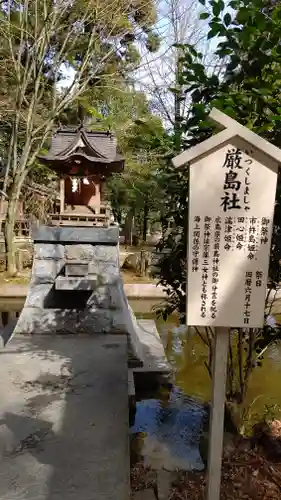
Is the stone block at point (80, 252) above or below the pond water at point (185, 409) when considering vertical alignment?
above

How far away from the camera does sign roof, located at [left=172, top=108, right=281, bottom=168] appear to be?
2053mm

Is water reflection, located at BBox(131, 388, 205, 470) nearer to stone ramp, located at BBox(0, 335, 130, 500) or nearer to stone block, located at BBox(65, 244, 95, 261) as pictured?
stone ramp, located at BBox(0, 335, 130, 500)

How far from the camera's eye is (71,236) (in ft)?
19.6

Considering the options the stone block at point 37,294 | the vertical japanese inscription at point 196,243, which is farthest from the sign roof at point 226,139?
the stone block at point 37,294

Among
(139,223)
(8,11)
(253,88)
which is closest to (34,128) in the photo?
(8,11)

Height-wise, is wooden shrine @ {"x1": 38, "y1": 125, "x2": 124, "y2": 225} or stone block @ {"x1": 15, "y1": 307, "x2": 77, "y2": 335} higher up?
wooden shrine @ {"x1": 38, "y1": 125, "x2": 124, "y2": 225}

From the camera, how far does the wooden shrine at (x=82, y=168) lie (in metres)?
6.29

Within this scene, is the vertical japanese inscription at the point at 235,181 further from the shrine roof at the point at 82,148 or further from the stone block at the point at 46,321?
the shrine roof at the point at 82,148

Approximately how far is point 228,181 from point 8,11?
33.3 ft

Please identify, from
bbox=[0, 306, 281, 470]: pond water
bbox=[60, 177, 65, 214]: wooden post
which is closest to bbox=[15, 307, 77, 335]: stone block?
bbox=[0, 306, 281, 470]: pond water

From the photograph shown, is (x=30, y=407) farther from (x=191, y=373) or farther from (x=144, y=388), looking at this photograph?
(x=191, y=373)

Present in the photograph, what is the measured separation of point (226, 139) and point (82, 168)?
4.71 meters

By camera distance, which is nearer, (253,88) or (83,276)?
(253,88)

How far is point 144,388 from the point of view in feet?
17.7
